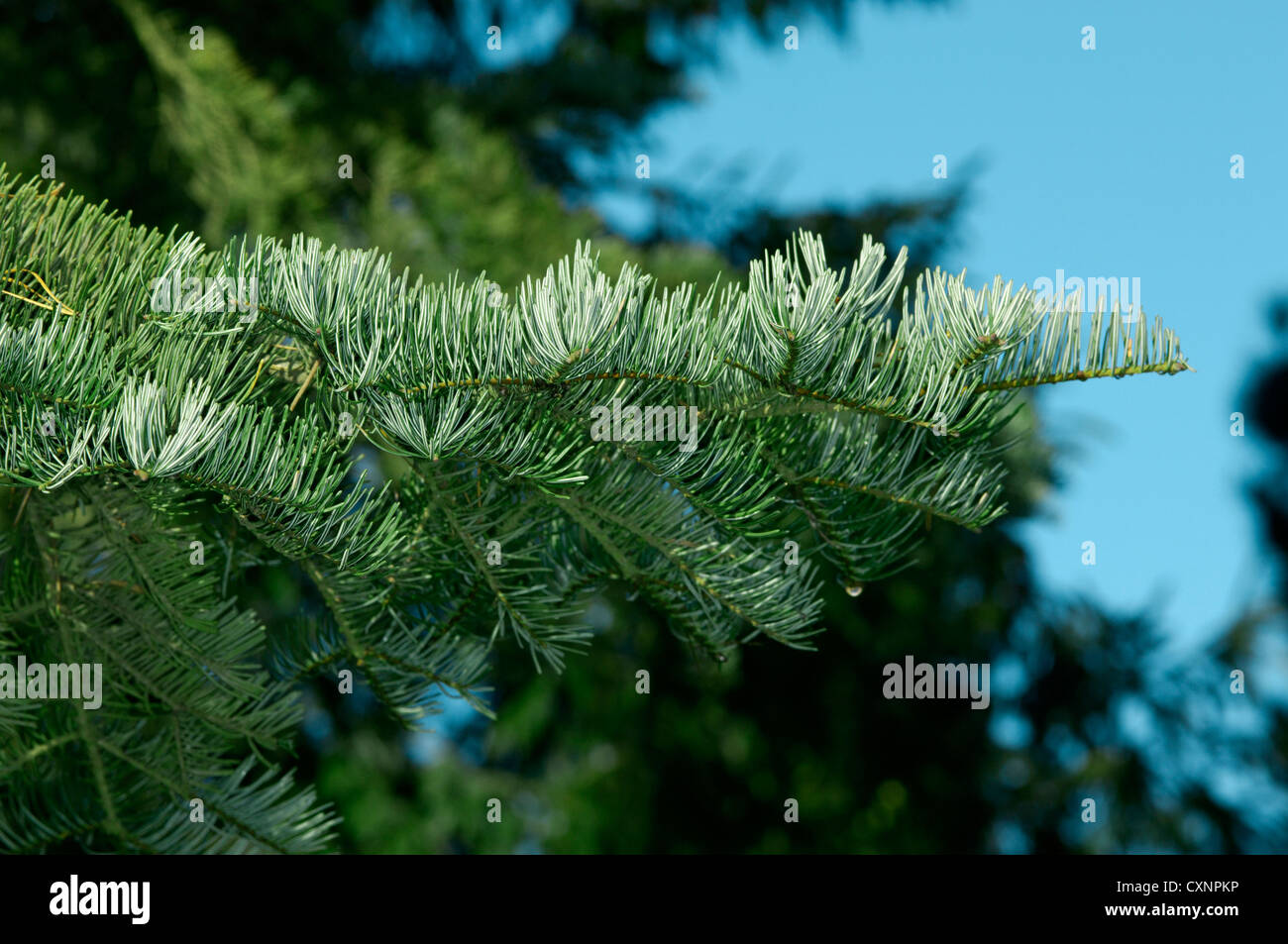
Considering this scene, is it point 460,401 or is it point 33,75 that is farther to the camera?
point 33,75

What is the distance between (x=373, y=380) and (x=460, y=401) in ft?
0.17

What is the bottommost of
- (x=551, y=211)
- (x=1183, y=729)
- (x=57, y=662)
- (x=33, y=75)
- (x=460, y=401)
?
(x=1183, y=729)

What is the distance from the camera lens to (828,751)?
2.99m

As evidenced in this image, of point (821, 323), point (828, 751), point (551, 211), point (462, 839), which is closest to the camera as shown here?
point (821, 323)

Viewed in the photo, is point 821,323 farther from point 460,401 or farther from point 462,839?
point 462,839

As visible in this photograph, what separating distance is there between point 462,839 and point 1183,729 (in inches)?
87.0
